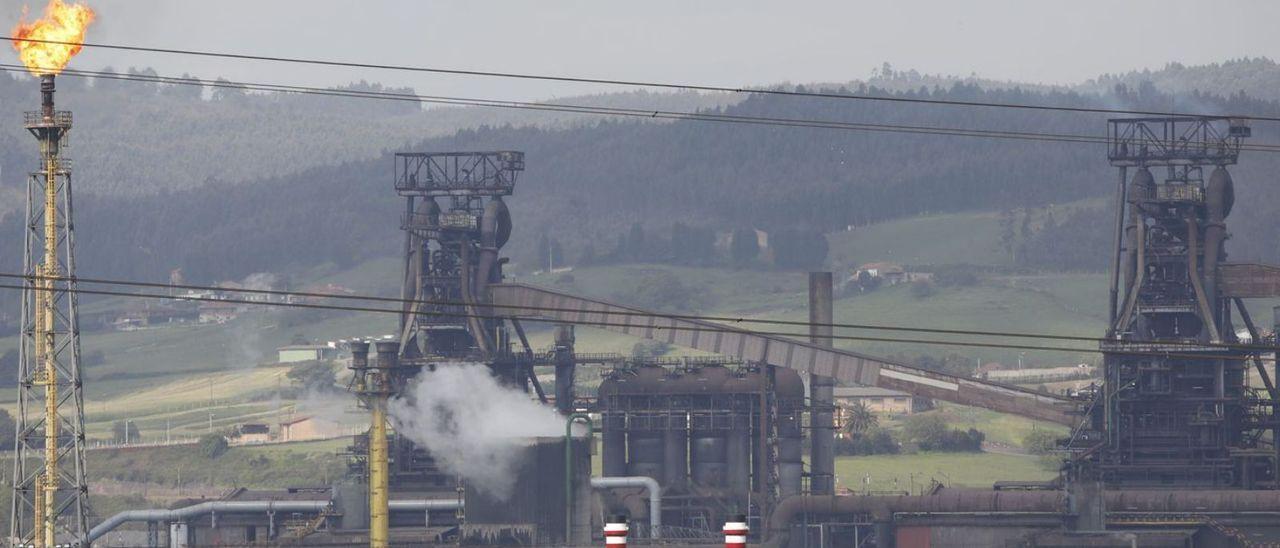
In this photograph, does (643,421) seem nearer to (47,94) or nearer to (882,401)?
(47,94)

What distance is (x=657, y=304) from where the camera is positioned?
194 meters

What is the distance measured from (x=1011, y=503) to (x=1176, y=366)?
882 centimetres

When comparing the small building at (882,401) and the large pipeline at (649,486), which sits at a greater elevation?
the small building at (882,401)

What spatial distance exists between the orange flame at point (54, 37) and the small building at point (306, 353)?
137 m

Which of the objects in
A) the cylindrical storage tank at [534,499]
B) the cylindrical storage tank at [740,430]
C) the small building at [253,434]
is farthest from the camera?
the small building at [253,434]

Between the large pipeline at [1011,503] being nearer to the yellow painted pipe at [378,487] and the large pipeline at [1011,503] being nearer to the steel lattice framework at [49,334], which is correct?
the yellow painted pipe at [378,487]

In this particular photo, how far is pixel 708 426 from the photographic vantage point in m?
86.4

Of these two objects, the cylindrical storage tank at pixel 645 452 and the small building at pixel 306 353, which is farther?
the small building at pixel 306 353

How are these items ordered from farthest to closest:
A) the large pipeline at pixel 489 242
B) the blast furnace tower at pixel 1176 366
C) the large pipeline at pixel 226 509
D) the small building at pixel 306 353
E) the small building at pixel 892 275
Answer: the small building at pixel 892 275
the small building at pixel 306 353
the large pipeline at pixel 489 242
the large pipeline at pixel 226 509
the blast furnace tower at pixel 1176 366

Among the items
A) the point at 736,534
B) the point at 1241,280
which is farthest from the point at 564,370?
the point at 736,534

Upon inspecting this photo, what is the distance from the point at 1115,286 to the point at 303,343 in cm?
11185

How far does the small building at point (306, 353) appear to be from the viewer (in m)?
180

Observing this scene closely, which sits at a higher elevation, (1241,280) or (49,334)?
(1241,280)

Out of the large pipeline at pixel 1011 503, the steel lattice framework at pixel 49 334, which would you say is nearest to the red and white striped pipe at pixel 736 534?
the steel lattice framework at pixel 49 334
